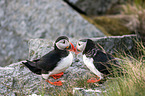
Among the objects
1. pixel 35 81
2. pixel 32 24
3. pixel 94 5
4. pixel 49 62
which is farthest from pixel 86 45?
pixel 94 5

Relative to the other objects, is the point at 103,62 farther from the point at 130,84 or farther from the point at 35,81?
the point at 35,81

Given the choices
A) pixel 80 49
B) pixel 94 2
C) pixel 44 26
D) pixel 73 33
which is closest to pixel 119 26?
pixel 94 2

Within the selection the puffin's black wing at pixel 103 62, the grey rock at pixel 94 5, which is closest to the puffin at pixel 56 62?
the puffin's black wing at pixel 103 62

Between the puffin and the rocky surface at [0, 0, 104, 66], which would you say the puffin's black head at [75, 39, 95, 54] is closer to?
the puffin

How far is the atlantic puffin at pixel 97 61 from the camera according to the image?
160 inches

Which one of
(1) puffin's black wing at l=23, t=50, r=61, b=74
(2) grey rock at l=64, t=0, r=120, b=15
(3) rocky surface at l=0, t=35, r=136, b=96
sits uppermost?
(1) puffin's black wing at l=23, t=50, r=61, b=74

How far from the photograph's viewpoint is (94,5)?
30.8 ft

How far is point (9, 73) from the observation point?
4613mm

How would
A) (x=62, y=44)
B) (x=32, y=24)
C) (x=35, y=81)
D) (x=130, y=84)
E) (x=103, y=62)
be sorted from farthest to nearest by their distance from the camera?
(x=32, y=24), (x=35, y=81), (x=62, y=44), (x=103, y=62), (x=130, y=84)

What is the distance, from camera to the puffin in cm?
411

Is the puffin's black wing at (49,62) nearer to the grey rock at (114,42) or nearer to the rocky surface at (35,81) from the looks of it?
the rocky surface at (35,81)

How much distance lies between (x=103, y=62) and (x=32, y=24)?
424 cm

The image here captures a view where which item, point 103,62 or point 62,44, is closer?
point 103,62

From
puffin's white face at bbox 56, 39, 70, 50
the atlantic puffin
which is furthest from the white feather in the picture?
the atlantic puffin
